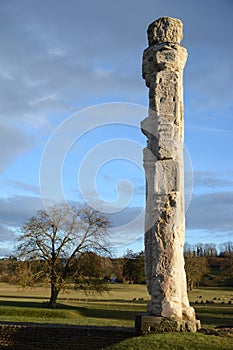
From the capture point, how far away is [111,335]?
39.2 feet

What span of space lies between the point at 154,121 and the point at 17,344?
23.2ft

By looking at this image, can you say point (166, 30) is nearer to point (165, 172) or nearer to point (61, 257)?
point (165, 172)

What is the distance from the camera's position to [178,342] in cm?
1028

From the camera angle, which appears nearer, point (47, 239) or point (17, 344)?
point (17, 344)

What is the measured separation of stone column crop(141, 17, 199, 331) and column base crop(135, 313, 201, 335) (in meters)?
0.09

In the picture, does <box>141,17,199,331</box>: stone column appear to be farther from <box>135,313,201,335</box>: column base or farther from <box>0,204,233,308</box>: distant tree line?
<box>0,204,233,308</box>: distant tree line

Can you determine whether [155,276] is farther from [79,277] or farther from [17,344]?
[79,277]

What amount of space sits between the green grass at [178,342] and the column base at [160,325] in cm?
42

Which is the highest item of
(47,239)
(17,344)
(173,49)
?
(173,49)

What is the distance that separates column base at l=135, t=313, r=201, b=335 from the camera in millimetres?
11492

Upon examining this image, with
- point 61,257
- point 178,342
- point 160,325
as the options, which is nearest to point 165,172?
point 160,325

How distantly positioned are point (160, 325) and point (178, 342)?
1304mm

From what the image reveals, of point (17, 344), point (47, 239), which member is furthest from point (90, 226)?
point (17, 344)

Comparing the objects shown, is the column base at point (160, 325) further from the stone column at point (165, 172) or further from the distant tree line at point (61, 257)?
the distant tree line at point (61, 257)
